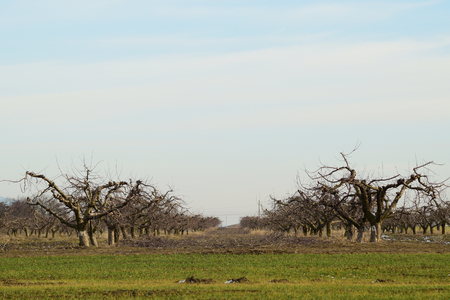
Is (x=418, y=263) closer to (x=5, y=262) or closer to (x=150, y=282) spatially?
(x=150, y=282)

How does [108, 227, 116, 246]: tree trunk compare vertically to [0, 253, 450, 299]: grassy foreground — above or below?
above

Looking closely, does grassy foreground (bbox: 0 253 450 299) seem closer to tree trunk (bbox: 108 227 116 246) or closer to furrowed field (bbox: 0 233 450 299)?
furrowed field (bbox: 0 233 450 299)

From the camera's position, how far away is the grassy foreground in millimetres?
16203

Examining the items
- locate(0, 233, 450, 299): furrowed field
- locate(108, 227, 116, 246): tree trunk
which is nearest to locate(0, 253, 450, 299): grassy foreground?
locate(0, 233, 450, 299): furrowed field

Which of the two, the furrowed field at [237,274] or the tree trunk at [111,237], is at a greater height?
the tree trunk at [111,237]

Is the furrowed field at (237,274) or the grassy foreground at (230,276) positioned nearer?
the grassy foreground at (230,276)

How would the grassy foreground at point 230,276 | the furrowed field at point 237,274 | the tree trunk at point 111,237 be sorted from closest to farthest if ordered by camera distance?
the grassy foreground at point 230,276 → the furrowed field at point 237,274 → the tree trunk at point 111,237

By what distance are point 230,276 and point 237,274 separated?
0.64 meters

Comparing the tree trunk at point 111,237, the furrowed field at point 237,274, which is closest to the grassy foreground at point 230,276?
the furrowed field at point 237,274

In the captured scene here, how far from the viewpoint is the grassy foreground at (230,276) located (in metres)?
16.2

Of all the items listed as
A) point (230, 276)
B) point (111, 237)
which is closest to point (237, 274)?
point (230, 276)

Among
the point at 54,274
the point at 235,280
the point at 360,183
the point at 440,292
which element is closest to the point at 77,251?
the point at 54,274

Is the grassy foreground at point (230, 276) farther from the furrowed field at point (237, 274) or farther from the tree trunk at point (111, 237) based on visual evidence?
the tree trunk at point (111, 237)

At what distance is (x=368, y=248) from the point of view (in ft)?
110
